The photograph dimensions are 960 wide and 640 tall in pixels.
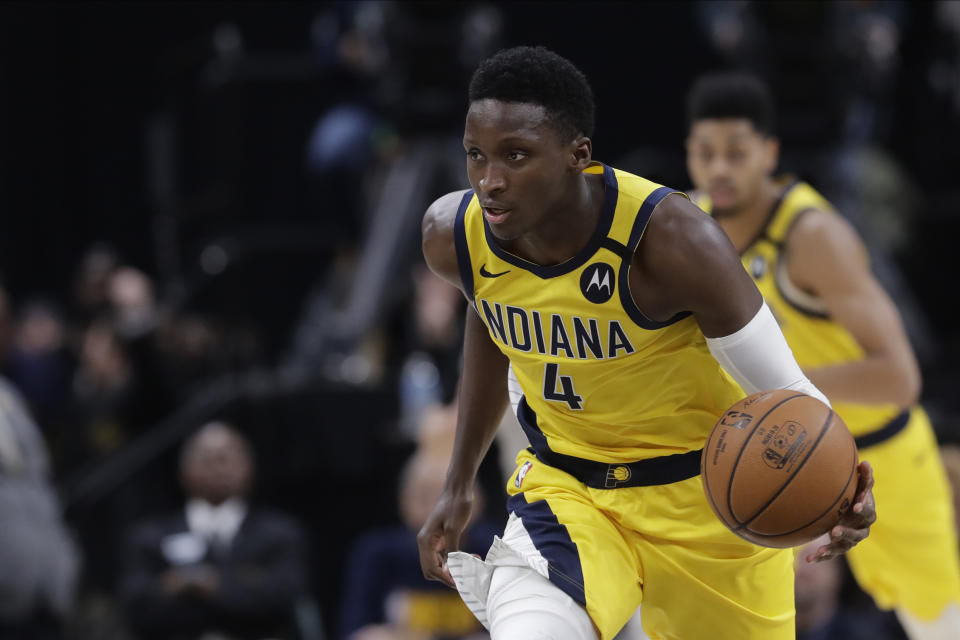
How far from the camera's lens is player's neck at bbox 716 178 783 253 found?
14.6 feet

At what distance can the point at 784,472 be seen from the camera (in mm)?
3068

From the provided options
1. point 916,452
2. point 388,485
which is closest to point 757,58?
point 388,485

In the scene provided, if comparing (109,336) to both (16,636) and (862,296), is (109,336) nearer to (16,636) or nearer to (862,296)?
(16,636)

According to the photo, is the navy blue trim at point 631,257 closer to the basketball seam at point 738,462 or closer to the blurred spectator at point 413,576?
the basketball seam at point 738,462

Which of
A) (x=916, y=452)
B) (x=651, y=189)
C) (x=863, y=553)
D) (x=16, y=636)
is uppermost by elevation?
(x=651, y=189)

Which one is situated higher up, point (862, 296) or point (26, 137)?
point (862, 296)

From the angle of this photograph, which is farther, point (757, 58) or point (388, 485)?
point (757, 58)

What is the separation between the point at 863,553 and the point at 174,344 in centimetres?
521

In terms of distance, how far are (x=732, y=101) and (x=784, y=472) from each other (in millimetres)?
1711

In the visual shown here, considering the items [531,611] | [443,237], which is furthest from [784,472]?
[443,237]

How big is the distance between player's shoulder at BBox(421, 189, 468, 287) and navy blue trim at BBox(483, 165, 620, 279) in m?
0.15

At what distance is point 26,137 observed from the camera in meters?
12.1

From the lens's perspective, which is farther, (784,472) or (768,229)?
(768,229)

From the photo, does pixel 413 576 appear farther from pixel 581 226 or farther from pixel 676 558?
pixel 581 226
